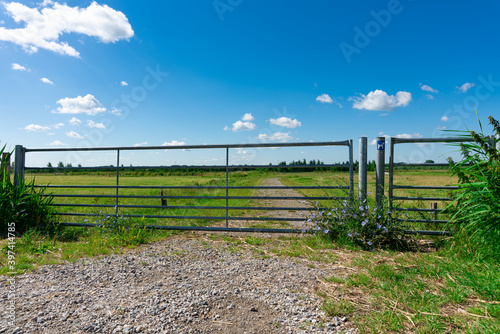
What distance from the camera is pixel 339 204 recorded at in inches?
211

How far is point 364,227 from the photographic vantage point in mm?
4930

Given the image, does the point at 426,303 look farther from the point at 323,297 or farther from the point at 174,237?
the point at 174,237

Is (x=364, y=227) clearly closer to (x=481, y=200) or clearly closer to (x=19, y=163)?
(x=481, y=200)

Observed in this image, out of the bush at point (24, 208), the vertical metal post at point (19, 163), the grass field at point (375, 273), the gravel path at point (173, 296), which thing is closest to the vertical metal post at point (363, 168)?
the grass field at point (375, 273)

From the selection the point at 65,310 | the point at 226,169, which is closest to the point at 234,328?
the point at 65,310

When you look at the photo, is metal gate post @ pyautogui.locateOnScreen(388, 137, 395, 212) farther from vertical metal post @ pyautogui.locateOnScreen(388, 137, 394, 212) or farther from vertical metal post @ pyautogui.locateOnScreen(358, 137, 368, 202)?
vertical metal post @ pyautogui.locateOnScreen(358, 137, 368, 202)

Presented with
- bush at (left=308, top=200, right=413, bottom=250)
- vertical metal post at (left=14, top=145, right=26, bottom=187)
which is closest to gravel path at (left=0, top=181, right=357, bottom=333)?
bush at (left=308, top=200, right=413, bottom=250)

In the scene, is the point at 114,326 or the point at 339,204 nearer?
the point at 114,326

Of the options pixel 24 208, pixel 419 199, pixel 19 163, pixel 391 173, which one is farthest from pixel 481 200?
pixel 19 163

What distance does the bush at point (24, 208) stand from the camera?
19.8ft

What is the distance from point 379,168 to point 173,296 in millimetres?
4275

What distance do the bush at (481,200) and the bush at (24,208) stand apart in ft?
24.0

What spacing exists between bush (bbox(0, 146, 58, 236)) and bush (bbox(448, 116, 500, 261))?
7.30 metres

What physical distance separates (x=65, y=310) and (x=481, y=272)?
438 cm
